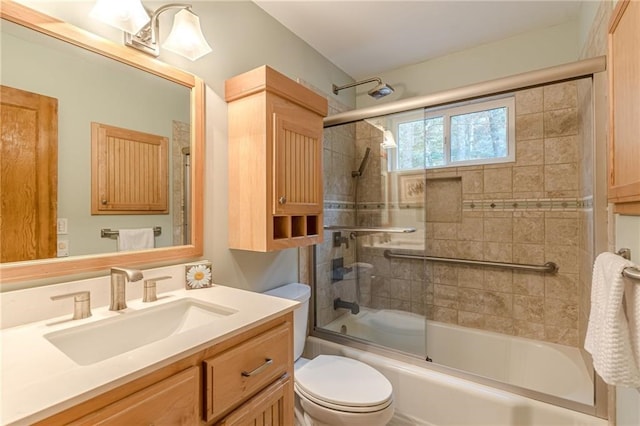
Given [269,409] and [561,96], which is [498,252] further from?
[269,409]

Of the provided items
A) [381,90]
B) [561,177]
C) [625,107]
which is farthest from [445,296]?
[625,107]

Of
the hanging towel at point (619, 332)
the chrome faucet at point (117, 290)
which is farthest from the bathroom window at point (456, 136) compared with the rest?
the chrome faucet at point (117, 290)

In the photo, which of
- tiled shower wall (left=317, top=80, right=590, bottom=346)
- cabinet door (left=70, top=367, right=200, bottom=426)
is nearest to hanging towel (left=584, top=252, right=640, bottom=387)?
cabinet door (left=70, top=367, right=200, bottom=426)

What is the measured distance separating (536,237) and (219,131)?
7.14ft

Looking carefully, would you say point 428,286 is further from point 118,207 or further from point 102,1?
point 102,1

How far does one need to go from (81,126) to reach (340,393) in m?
1.45

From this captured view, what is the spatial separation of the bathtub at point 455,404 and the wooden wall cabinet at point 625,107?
985mm

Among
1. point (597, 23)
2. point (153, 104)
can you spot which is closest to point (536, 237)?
point (597, 23)

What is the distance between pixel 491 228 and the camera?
2.27 m

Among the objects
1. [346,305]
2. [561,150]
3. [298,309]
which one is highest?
[561,150]

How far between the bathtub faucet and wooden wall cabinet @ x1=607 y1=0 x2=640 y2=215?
163 centimetres

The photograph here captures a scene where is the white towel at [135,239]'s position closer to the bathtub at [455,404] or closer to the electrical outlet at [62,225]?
the electrical outlet at [62,225]

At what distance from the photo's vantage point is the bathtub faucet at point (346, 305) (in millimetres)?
2281

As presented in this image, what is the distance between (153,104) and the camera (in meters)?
1.24
